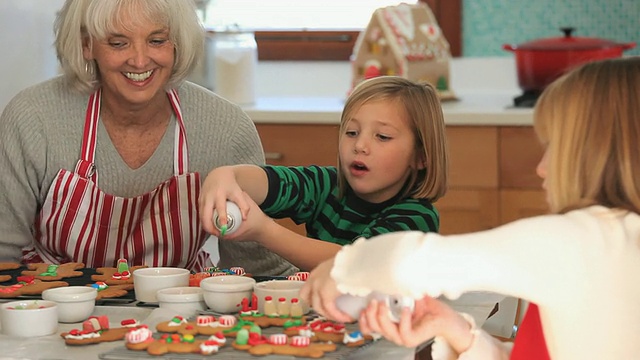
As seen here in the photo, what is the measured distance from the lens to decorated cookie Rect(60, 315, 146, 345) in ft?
4.39

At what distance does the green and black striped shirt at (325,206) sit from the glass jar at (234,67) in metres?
1.52

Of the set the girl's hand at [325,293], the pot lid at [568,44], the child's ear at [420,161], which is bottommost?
the girl's hand at [325,293]

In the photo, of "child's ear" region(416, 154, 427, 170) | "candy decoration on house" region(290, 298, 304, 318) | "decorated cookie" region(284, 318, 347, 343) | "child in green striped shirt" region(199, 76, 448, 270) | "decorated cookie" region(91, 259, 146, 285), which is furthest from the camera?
"child's ear" region(416, 154, 427, 170)

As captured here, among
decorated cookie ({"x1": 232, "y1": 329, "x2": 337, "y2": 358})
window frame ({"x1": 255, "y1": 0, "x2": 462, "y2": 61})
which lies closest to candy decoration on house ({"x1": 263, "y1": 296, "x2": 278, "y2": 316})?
decorated cookie ({"x1": 232, "y1": 329, "x2": 337, "y2": 358})

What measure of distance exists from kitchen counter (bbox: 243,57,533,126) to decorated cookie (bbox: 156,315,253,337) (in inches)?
74.0

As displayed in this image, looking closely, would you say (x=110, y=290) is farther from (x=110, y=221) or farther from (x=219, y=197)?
(x=110, y=221)

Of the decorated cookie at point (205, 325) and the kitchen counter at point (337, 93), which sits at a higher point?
the kitchen counter at point (337, 93)

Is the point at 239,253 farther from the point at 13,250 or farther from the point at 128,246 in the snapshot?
the point at 13,250

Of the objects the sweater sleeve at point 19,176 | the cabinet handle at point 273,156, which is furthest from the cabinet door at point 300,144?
the sweater sleeve at point 19,176

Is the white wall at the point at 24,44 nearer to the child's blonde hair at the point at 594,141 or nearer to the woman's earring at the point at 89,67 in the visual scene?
the woman's earring at the point at 89,67

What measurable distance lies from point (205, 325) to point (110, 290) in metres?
0.35

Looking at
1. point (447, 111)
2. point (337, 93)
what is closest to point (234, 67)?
point (337, 93)

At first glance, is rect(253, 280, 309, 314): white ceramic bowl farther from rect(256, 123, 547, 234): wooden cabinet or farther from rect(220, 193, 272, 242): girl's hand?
rect(256, 123, 547, 234): wooden cabinet

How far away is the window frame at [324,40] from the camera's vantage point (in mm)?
3750
